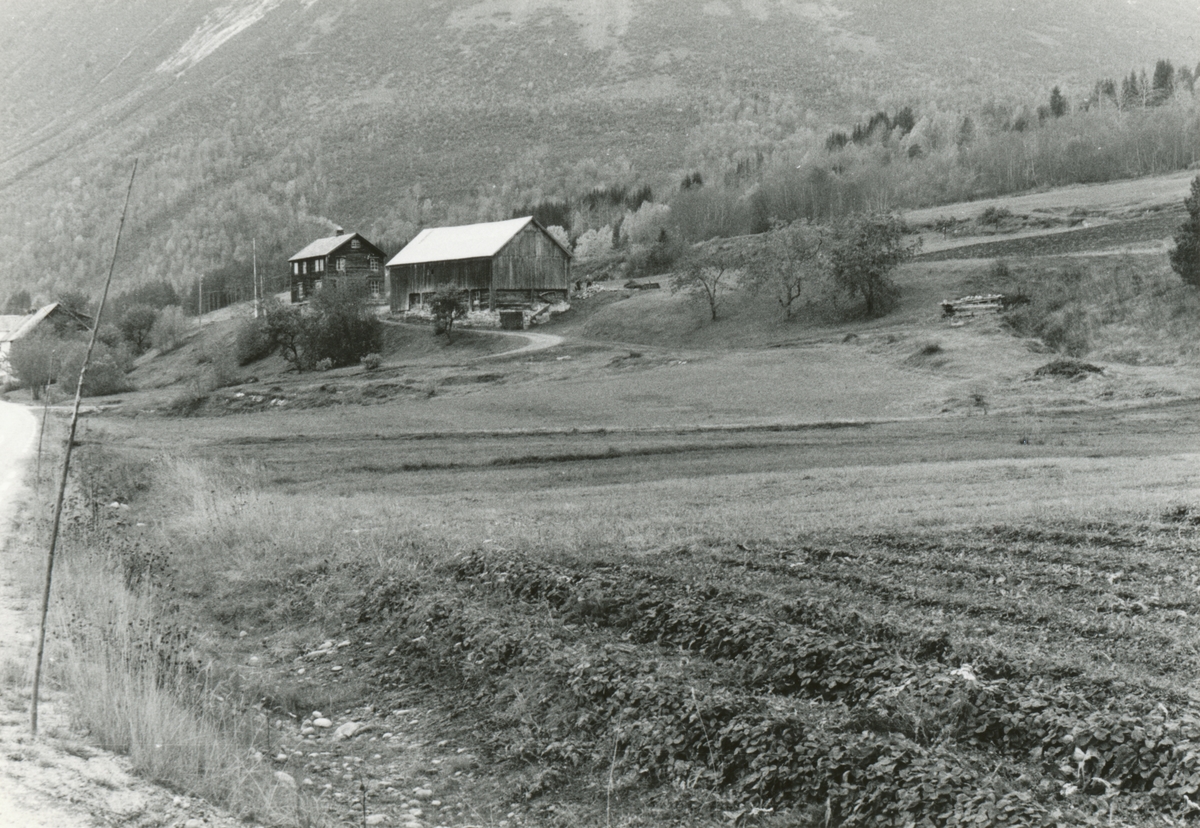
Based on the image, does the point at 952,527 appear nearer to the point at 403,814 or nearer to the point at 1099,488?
the point at 1099,488

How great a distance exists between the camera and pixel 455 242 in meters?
103

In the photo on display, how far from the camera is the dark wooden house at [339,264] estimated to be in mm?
114369

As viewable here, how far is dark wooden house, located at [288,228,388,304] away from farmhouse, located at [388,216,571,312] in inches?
358

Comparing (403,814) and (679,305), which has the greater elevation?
(679,305)

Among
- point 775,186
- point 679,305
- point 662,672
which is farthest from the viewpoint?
point 775,186

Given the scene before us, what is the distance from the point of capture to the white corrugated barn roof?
97.3m

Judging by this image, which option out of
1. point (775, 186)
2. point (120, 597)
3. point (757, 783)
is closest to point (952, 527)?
point (757, 783)

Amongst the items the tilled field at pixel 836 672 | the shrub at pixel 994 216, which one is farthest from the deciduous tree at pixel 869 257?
the tilled field at pixel 836 672

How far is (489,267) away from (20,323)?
6489cm

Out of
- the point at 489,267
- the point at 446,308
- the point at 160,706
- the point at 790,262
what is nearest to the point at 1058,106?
the point at 790,262

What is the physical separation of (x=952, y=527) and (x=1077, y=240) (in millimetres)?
73197

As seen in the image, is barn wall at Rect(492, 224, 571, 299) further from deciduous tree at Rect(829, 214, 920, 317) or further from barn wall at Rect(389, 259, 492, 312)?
deciduous tree at Rect(829, 214, 920, 317)

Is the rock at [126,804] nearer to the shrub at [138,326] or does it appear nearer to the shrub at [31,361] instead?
the shrub at [31,361]

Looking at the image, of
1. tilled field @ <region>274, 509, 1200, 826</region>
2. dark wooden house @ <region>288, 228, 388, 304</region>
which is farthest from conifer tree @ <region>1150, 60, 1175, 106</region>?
tilled field @ <region>274, 509, 1200, 826</region>
